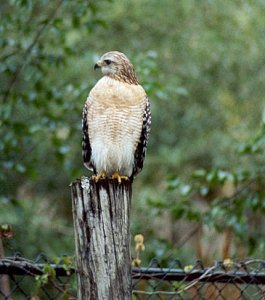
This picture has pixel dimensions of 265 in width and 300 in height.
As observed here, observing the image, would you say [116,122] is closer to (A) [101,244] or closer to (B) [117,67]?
(B) [117,67]

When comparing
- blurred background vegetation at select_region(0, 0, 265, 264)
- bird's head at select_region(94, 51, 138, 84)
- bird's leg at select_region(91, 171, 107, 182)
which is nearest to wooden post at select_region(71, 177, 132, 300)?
bird's leg at select_region(91, 171, 107, 182)

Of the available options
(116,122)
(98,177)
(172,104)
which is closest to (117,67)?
(116,122)

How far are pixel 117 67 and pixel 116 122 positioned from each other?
421 mm

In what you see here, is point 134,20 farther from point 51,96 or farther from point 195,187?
point 195,187

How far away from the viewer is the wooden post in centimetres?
320

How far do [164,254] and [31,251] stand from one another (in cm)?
268

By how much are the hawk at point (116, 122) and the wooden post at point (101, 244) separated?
1.87 m

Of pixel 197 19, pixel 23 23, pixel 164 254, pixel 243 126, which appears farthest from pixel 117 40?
pixel 164 254

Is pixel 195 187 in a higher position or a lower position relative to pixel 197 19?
lower

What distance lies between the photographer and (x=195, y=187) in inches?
236

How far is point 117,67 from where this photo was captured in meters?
5.36

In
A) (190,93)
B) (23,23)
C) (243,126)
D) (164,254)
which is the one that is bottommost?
(164,254)

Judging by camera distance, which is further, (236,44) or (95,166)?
(236,44)

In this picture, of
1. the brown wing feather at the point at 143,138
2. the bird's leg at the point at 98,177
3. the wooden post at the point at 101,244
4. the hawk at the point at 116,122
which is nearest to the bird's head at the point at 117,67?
the hawk at the point at 116,122
